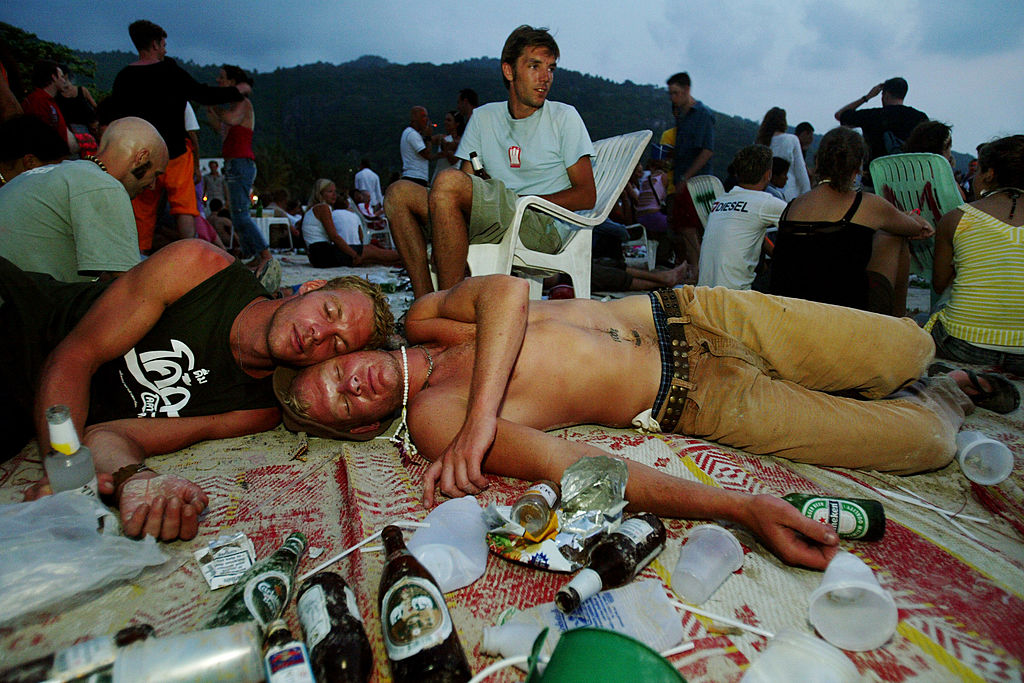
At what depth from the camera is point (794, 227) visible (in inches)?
145

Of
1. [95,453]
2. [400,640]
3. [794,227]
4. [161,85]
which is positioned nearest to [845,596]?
[400,640]

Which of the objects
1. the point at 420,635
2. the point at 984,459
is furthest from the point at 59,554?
the point at 984,459

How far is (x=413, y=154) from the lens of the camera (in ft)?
27.1

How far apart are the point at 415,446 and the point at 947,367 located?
3.14 metres

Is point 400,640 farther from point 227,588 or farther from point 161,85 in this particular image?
point 161,85

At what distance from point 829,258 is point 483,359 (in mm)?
2866

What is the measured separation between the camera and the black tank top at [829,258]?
3480mm

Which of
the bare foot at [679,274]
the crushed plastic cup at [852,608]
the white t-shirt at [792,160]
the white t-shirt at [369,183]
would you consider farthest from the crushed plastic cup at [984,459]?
the white t-shirt at [369,183]

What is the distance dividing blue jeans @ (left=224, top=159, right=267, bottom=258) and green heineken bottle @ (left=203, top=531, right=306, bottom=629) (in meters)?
6.39

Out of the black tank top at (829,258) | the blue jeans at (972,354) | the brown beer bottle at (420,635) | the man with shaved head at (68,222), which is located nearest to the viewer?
the brown beer bottle at (420,635)

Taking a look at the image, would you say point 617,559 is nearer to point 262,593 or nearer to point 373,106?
point 262,593

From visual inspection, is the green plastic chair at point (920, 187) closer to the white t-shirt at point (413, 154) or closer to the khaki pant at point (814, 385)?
the khaki pant at point (814, 385)

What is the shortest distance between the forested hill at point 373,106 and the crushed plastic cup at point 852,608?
39.7m

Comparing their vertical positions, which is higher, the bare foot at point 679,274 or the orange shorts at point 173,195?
the orange shorts at point 173,195
